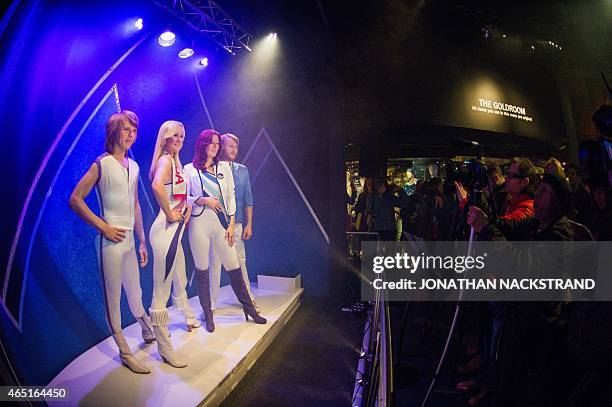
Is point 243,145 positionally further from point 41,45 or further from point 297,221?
point 41,45

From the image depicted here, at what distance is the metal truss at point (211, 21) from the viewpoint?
3.85 metres

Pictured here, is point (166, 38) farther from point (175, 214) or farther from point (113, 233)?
point (113, 233)

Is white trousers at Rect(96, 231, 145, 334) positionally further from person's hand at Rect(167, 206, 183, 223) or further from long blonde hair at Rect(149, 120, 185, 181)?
long blonde hair at Rect(149, 120, 185, 181)

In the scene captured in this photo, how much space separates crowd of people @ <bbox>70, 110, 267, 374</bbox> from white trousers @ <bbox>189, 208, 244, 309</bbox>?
0.03 feet

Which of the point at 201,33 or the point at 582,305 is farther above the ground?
the point at 201,33

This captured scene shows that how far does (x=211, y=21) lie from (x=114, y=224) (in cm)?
309

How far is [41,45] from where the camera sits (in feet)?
7.48

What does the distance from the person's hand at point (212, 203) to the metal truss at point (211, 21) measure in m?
2.14

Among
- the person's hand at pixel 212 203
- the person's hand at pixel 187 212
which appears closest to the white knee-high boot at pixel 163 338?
the person's hand at pixel 187 212

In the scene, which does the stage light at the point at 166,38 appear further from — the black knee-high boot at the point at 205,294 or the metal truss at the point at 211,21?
the black knee-high boot at the point at 205,294

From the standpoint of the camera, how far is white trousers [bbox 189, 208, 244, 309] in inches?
138

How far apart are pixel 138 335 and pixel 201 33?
379 cm

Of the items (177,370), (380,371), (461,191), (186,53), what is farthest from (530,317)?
(186,53)

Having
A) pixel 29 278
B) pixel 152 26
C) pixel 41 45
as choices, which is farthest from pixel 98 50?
pixel 29 278
